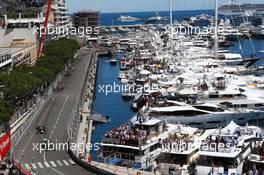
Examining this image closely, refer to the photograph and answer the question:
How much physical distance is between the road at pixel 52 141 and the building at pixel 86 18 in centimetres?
11041

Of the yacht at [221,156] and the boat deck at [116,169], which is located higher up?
the yacht at [221,156]

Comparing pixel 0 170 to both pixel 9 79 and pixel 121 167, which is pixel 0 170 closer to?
pixel 121 167

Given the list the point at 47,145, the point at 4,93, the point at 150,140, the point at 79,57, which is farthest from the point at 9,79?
the point at 79,57

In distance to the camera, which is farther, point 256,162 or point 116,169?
point 116,169

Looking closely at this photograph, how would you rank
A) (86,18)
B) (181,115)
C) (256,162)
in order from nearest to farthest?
(256,162), (181,115), (86,18)

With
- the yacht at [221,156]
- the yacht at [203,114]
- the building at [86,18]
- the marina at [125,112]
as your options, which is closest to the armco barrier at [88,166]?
the marina at [125,112]

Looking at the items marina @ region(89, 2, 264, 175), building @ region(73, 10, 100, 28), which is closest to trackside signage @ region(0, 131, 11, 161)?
marina @ region(89, 2, 264, 175)

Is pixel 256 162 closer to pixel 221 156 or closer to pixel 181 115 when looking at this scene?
pixel 221 156

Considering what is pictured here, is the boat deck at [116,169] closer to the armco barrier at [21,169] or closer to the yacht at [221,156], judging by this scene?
the yacht at [221,156]

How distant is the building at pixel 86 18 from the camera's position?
17938 cm

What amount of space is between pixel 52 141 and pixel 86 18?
449ft

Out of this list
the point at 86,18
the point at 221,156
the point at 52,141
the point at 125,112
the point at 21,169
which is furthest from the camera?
the point at 86,18

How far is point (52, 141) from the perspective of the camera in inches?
1772

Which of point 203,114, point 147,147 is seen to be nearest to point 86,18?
point 203,114
